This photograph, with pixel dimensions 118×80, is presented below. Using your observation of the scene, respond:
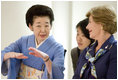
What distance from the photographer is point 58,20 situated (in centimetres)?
91

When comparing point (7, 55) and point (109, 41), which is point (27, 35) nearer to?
point (7, 55)

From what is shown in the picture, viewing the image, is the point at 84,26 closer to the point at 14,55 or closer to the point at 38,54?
the point at 38,54

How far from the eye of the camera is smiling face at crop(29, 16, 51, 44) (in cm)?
87

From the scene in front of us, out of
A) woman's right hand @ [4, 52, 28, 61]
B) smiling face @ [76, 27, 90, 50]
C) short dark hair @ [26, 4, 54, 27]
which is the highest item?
short dark hair @ [26, 4, 54, 27]

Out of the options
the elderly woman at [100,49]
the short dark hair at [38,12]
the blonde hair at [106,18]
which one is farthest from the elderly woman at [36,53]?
the blonde hair at [106,18]

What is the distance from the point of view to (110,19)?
769 millimetres

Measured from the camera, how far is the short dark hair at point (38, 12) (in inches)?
34.5

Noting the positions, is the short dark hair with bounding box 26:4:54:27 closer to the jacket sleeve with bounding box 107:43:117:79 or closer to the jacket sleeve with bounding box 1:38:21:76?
the jacket sleeve with bounding box 1:38:21:76

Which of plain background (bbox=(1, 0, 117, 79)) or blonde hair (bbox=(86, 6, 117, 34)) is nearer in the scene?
blonde hair (bbox=(86, 6, 117, 34))

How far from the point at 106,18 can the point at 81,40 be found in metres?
0.17

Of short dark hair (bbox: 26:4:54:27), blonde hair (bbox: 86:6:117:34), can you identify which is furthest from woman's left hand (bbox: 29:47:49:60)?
blonde hair (bbox: 86:6:117:34)

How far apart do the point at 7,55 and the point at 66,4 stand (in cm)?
38

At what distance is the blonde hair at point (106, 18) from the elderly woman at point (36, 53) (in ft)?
0.73

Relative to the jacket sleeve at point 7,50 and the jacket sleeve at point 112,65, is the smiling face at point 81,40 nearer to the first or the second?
the jacket sleeve at point 112,65
